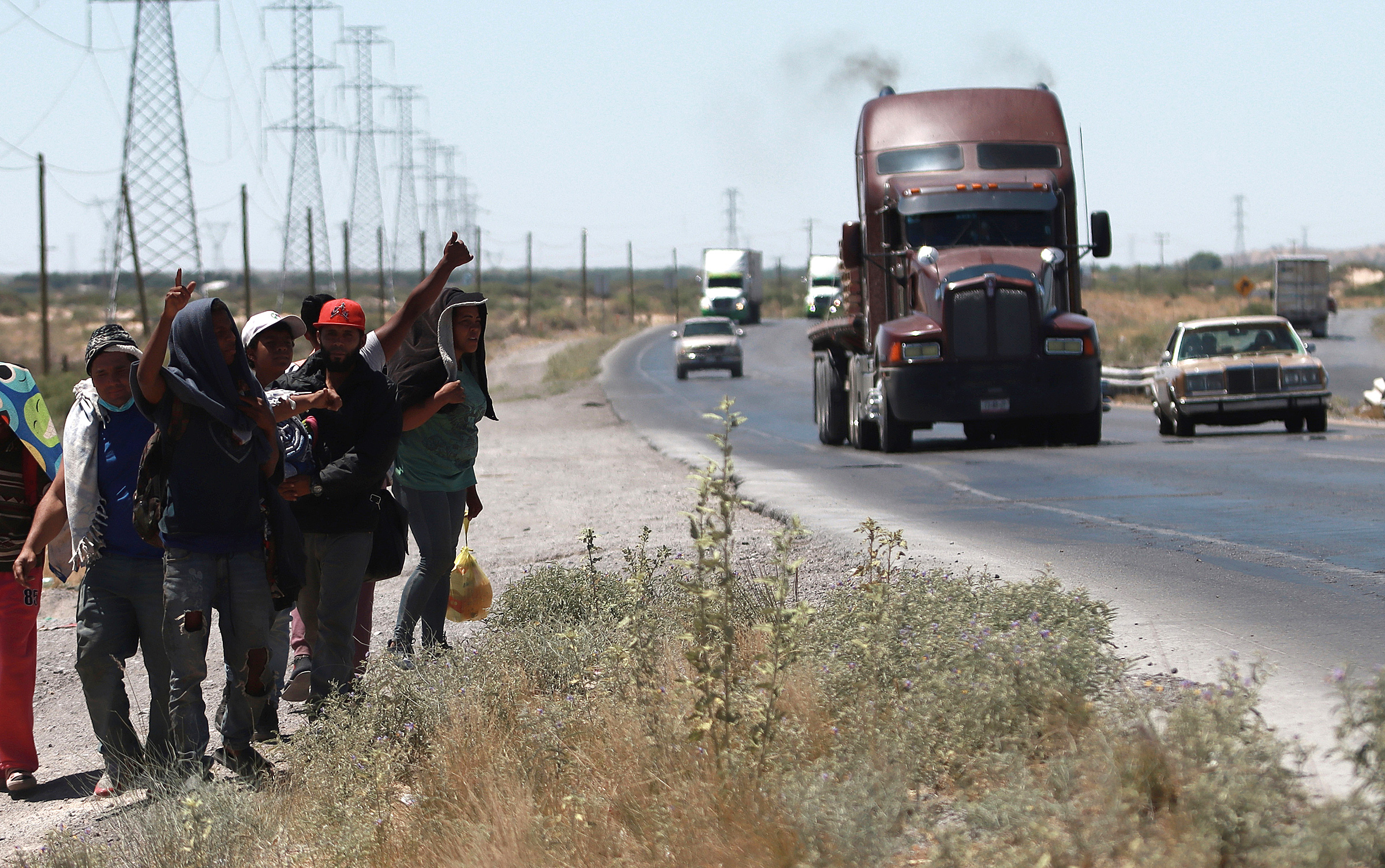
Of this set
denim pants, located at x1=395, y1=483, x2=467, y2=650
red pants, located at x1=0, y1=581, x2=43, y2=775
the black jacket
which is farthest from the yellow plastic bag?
red pants, located at x1=0, y1=581, x2=43, y2=775

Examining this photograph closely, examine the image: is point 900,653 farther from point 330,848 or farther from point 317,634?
point 317,634

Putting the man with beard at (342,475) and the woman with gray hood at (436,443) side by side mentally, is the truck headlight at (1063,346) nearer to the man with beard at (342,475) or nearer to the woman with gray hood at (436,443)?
the woman with gray hood at (436,443)

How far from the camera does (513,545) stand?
1199 cm

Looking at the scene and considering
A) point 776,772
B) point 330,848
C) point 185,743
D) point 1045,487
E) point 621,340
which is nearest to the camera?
point 776,772

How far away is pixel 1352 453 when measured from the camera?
648 inches

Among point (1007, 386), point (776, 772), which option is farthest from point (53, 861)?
point (1007, 386)

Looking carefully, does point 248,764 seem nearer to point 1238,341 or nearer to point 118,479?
point 118,479

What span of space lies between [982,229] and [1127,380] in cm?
Result: 1841

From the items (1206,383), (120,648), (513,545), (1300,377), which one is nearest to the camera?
(120,648)

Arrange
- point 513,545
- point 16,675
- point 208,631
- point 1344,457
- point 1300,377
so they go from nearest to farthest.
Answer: point 208,631 → point 16,675 → point 513,545 → point 1344,457 → point 1300,377

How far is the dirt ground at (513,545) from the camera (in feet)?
20.2

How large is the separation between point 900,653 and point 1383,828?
6.75ft

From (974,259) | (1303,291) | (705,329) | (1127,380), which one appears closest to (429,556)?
(974,259)

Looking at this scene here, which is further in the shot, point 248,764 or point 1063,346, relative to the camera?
point 1063,346
